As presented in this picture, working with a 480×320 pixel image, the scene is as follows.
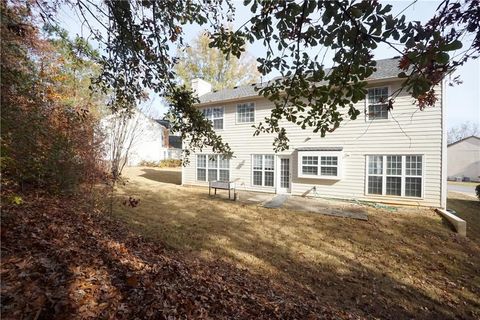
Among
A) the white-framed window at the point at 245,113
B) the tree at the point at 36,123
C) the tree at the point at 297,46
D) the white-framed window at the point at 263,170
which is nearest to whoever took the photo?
the tree at the point at 297,46

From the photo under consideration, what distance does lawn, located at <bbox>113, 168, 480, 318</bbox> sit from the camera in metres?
3.94

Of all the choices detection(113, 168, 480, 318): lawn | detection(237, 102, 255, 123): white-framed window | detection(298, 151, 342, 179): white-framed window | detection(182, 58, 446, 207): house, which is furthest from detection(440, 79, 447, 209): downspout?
detection(237, 102, 255, 123): white-framed window

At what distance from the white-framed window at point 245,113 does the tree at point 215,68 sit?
32.1ft

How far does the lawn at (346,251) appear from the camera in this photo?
12.9 ft

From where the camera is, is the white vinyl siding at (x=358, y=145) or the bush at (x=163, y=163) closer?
the white vinyl siding at (x=358, y=145)

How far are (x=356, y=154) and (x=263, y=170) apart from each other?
4.77m

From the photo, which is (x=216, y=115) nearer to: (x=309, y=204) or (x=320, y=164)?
(x=320, y=164)

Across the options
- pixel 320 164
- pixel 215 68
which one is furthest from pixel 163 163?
pixel 320 164

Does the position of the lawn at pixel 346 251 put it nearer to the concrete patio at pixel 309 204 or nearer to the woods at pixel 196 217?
the woods at pixel 196 217

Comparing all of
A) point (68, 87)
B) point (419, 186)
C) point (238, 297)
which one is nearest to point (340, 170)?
point (419, 186)

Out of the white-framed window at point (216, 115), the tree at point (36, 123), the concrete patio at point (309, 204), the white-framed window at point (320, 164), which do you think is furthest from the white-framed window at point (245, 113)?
the tree at point (36, 123)

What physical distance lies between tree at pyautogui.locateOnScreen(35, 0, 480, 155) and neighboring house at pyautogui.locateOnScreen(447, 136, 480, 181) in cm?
4217

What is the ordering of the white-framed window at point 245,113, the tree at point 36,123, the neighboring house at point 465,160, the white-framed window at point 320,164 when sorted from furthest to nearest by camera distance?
1. the neighboring house at point 465,160
2. the white-framed window at point 245,113
3. the white-framed window at point 320,164
4. the tree at point 36,123

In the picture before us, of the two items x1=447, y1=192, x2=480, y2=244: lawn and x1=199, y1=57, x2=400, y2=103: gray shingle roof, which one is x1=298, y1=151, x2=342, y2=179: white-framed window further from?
x1=447, y1=192, x2=480, y2=244: lawn
